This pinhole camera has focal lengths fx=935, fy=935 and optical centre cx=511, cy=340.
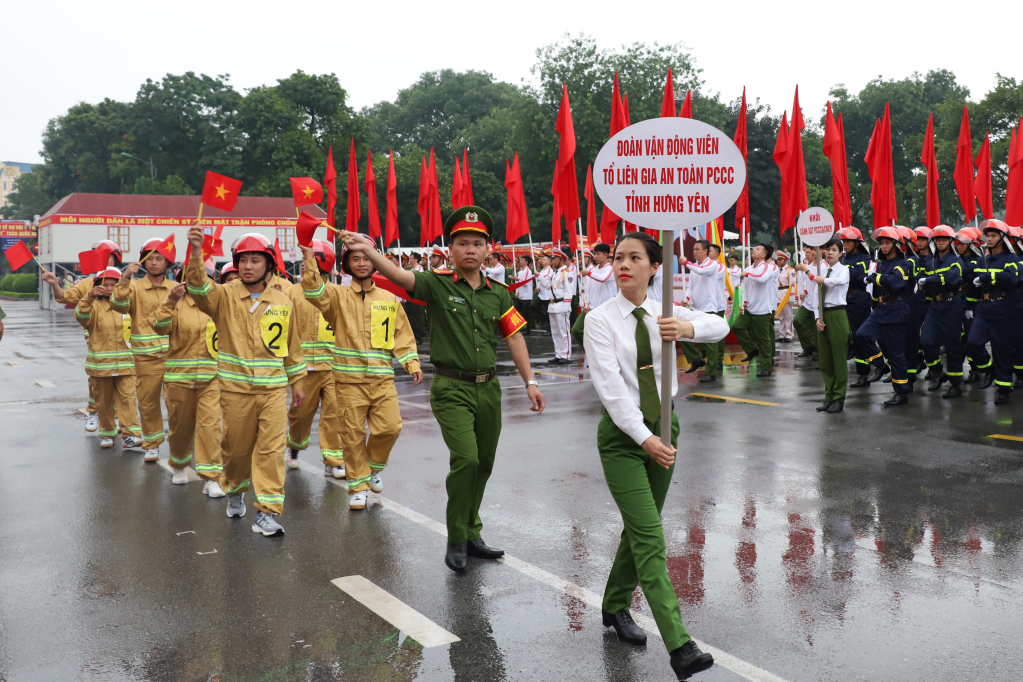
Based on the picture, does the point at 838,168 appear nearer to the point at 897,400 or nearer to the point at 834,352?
the point at 897,400

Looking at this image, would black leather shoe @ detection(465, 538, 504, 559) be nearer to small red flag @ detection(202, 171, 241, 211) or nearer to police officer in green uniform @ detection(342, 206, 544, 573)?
police officer in green uniform @ detection(342, 206, 544, 573)

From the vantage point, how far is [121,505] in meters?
7.08

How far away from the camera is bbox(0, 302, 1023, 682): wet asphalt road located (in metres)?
4.11

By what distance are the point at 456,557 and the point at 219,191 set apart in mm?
2767

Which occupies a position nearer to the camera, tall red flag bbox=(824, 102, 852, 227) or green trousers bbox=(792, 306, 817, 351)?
green trousers bbox=(792, 306, 817, 351)

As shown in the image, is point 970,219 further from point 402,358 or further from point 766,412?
point 402,358

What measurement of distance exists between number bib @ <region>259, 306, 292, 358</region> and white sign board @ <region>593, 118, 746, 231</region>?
2896mm

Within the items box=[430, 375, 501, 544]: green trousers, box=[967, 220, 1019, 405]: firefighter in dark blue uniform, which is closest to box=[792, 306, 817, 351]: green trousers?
box=[967, 220, 1019, 405]: firefighter in dark blue uniform

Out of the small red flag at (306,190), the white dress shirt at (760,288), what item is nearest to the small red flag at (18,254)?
the small red flag at (306,190)

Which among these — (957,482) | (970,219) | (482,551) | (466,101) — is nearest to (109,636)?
(482,551)

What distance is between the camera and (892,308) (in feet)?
38.0

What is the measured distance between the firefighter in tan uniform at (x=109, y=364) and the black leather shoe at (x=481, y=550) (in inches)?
211

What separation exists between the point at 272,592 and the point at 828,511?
12.4 ft

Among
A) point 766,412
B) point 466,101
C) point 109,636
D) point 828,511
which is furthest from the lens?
point 466,101
